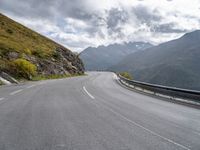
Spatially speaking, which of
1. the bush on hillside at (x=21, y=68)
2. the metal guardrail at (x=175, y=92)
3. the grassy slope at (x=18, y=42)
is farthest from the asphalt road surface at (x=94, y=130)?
the grassy slope at (x=18, y=42)

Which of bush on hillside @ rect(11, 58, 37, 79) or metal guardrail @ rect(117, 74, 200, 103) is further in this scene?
bush on hillside @ rect(11, 58, 37, 79)

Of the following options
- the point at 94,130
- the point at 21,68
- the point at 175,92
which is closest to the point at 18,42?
the point at 21,68

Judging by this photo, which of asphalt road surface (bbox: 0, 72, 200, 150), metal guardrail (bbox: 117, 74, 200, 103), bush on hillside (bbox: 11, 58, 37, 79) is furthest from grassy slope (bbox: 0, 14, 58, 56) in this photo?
asphalt road surface (bbox: 0, 72, 200, 150)

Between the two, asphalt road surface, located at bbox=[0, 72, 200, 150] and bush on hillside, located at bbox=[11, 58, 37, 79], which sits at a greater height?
bush on hillside, located at bbox=[11, 58, 37, 79]

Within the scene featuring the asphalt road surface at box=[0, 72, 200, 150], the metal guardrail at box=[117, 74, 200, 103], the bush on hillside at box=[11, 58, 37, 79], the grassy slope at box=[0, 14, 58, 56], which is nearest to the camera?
the asphalt road surface at box=[0, 72, 200, 150]

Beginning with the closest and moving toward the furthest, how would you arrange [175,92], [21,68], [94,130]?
[94,130], [175,92], [21,68]

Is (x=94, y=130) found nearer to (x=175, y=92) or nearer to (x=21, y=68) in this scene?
(x=175, y=92)

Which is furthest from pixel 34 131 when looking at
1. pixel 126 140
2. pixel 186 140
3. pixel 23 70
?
pixel 23 70

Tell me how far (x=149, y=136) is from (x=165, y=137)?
1.27 feet

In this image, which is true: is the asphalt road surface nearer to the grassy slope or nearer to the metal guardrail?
the metal guardrail

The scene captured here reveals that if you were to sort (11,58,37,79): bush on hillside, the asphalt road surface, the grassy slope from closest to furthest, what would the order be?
1. the asphalt road surface
2. (11,58,37,79): bush on hillside
3. the grassy slope

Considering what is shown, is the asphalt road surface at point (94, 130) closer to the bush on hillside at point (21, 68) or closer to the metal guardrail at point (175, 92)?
the metal guardrail at point (175, 92)

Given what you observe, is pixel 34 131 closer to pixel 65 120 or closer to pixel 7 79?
pixel 65 120

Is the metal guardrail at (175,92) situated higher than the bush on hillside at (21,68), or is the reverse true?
the bush on hillside at (21,68)
